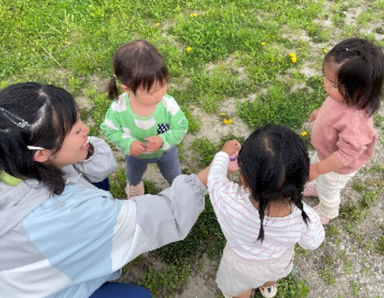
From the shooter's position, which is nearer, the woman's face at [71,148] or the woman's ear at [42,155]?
the woman's ear at [42,155]

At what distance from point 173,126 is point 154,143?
21 cm

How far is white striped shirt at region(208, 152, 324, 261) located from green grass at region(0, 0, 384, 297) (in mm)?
1077

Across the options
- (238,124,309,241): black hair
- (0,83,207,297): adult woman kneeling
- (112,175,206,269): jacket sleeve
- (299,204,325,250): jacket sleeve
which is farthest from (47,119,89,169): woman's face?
(299,204,325,250): jacket sleeve

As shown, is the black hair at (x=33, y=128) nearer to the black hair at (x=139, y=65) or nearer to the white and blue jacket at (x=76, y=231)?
the white and blue jacket at (x=76, y=231)

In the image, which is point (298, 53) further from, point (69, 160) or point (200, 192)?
point (69, 160)

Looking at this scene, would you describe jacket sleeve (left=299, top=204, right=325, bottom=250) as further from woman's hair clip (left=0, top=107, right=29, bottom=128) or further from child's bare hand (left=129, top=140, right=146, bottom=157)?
woman's hair clip (left=0, top=107, right=29, bottom=128)

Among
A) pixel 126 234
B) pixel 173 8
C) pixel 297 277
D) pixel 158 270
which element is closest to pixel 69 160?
pixel 126 234

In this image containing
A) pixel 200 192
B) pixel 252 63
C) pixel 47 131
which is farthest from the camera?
pixel 252 63

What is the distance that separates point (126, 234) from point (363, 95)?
61.2 inches

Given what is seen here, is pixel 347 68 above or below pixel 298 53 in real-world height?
above

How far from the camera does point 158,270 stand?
9.53 ft

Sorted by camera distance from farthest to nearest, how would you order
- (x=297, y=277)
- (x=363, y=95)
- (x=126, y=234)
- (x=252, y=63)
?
(x=252, y=63) → (x=297, y=277) → (x=363, y=95) → (x=126, y=234)

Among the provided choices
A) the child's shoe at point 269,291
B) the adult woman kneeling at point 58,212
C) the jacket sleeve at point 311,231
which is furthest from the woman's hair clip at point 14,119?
the child's shoe at point 269,291

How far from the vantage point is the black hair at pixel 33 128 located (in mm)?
1619
